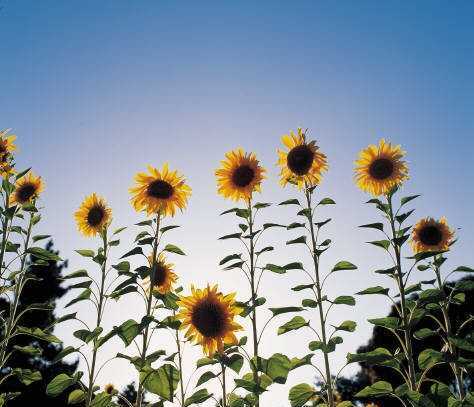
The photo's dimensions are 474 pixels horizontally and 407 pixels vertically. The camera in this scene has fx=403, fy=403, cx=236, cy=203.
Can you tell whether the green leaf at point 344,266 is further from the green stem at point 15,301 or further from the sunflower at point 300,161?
the green stem at point 15,301

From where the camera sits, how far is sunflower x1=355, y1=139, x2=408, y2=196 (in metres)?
5.81

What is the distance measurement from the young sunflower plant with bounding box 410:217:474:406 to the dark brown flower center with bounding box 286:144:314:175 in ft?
5.73

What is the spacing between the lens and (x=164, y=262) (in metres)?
6.03

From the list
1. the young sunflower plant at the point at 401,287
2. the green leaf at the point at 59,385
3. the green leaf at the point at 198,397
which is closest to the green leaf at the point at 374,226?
the young sunflower plant at the point at 401,287

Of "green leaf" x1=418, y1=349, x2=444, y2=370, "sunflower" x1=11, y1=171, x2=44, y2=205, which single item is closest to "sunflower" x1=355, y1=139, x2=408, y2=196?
"green leaf" x1=418, y1=349, x2=444, y2=370

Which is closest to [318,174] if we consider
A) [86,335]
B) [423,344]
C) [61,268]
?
[86,335]

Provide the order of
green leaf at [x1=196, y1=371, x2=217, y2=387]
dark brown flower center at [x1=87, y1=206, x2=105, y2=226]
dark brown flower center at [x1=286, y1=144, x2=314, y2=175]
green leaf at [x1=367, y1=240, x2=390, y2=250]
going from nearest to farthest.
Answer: green leaf at [x1=196, y1=371, x2=217, y2=387], green leaf at [x1=367, y1=240, x2=390, y2=250], dark brown flower center at [x1=286, y1=144, x2=314, y2=175], dark brown flower center at [x1=87, y1=206, x2=105, y2=226]

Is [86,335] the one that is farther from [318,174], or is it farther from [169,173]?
[318,174]

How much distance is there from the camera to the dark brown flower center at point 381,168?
5844mm

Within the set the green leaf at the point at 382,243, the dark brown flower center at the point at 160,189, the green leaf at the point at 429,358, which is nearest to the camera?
the green leaf at the point at 429,358

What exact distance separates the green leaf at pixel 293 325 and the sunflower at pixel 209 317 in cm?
61

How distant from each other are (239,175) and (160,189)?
3.58ft

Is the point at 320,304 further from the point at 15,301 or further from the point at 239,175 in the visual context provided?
the point at 15,301

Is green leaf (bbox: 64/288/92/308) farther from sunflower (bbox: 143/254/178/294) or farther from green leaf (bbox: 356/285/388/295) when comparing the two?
green leaf (bbox: 356/285/388/295)
